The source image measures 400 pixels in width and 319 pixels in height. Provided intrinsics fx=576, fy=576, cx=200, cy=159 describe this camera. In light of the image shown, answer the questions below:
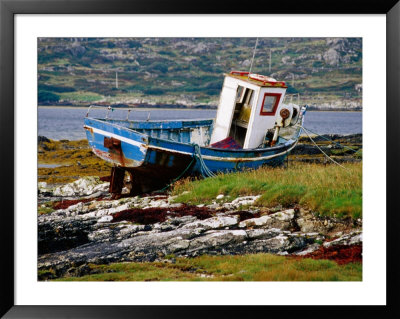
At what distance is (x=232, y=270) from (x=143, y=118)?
5245 millimetres

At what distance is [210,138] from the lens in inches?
584

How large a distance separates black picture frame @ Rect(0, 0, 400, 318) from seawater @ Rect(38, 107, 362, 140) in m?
0.79

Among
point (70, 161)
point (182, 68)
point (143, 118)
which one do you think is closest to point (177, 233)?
point (70, 161)

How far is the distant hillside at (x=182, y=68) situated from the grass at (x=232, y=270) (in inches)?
115

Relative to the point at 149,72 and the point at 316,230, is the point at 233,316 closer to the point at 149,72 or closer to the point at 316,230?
the point at 316,230

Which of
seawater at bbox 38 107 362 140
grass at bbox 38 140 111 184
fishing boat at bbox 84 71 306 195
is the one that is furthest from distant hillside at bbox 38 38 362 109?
grass at bbox 38 140 111 184

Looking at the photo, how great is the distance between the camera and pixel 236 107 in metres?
14.4

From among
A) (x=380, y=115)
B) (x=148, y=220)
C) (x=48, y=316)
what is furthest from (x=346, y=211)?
(x=48, y=316)

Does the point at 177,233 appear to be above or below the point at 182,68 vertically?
below

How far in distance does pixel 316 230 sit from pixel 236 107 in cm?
515

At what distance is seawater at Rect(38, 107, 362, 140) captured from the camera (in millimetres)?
10219

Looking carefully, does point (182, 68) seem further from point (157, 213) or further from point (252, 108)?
point (157, 213)

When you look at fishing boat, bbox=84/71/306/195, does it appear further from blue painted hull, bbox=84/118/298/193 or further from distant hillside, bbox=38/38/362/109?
distant hillside, bbox=38/38/362/109

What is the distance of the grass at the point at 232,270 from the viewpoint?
30.3 feet
